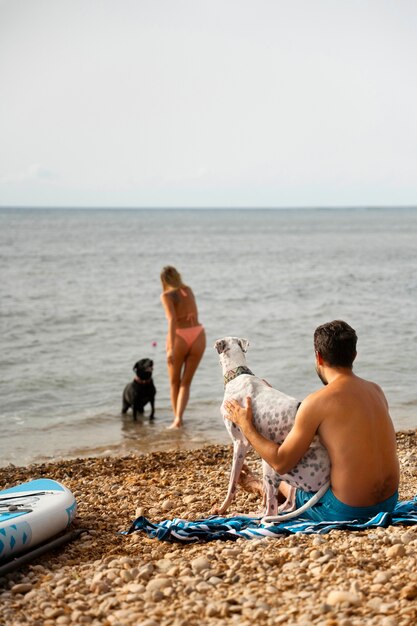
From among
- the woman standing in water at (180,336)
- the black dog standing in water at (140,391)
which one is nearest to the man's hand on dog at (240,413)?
the woman standing in water at (180,336)

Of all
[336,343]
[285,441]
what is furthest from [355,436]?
[336,343]

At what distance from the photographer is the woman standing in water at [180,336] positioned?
9961mm

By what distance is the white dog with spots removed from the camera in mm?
4828

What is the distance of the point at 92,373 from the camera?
1339 cm

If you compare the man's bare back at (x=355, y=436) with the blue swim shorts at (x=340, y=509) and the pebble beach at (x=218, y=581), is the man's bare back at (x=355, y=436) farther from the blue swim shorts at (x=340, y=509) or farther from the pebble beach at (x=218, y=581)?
the pebble beach at (x=218, y=581)

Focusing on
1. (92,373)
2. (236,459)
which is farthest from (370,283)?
(236,459)

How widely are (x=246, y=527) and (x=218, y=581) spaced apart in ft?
3.50

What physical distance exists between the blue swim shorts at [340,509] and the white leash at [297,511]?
0.03 meters

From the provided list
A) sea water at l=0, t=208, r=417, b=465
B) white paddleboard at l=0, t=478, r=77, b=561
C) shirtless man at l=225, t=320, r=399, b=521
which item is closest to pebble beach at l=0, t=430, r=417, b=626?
white paddleboard at l=0, t=478, r=77, b=561

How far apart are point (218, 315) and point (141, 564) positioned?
16127 mm

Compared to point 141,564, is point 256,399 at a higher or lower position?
higher

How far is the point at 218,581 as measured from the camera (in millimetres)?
4047

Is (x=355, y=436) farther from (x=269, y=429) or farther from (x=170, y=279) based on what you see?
(x=170, y=279)

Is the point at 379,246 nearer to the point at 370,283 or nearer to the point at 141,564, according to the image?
the point at 370,283
